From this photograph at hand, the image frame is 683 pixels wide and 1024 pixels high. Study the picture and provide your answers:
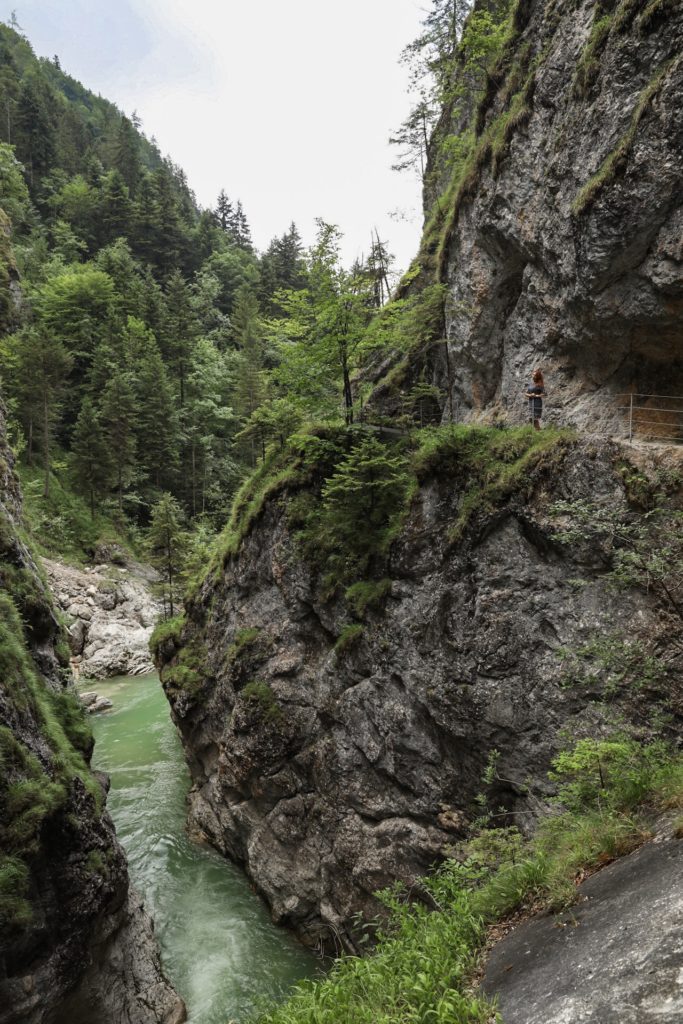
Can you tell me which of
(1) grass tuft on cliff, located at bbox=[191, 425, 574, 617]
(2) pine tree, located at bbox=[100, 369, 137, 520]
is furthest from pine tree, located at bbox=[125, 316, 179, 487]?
(1) grass tuft on cliff, located at bbox=[191, 425, 574, 617]

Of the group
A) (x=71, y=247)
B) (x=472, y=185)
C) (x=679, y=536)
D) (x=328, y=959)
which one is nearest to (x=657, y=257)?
(x=679, y=536)

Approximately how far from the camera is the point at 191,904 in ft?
43.2

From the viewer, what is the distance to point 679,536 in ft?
25.1

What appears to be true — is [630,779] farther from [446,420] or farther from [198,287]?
[198,287]

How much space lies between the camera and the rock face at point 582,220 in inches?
381

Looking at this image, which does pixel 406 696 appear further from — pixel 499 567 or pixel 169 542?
pixel 169 542

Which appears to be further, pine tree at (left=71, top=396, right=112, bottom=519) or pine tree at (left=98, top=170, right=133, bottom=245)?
pine tree at (left=98, top=170, right=133, bottom=245)

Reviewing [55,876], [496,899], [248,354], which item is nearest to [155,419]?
[248,354]

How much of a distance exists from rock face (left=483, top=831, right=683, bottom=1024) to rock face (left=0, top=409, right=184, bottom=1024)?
6.72 meters

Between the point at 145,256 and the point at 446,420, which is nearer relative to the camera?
the point at 446,420

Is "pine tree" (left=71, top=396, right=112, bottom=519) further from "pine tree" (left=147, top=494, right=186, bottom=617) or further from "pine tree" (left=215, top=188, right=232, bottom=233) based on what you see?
"pine tree" (left=215, top=188, right=232, bottom=233)

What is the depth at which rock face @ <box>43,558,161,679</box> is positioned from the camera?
1101 inches

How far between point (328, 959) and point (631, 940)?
405 inches

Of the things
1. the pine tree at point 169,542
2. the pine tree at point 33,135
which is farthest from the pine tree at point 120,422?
the pine tree at point 33,135
